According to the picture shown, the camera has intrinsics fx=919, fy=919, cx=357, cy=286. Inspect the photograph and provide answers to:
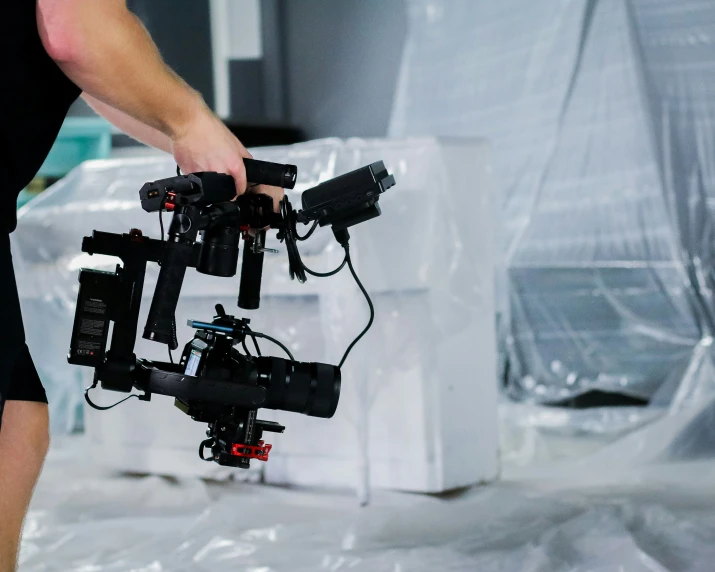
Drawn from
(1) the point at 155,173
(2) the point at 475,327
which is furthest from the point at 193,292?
(2) the point at 475,327

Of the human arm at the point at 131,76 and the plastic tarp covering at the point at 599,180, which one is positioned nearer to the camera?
the human arm at the point at 131,76

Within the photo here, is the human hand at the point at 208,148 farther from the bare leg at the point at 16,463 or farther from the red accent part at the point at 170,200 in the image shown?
the bare leg at the point at 16,463

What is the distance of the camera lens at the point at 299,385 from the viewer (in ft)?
3.12

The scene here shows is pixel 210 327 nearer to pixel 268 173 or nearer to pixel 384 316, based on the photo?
pixel 268 173

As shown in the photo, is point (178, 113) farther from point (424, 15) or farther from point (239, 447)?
point (424, 15)

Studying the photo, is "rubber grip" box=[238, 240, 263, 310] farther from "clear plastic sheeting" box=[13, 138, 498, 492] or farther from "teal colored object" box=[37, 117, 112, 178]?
"teal colored object" box=[37, 117, 112, 178]

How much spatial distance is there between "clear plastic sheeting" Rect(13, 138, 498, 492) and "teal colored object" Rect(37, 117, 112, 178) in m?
1.34

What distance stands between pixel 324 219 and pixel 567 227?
1.84m

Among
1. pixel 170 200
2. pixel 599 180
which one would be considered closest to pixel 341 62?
pixel 599 180

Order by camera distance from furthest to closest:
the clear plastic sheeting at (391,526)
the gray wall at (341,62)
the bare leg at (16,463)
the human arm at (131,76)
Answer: the gray wall at (341,62) → the clear plastic sheeting at (391,526) → the bare leg at (16,463) → the human arm at (131,76)

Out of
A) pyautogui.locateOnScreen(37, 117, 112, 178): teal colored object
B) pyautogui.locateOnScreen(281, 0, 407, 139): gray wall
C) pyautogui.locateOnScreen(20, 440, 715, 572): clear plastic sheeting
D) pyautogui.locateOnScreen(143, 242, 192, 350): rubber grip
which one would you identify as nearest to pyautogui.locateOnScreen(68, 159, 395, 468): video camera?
pyautogui.locateOnScreen(143, 242, 192, 350): rubber grip

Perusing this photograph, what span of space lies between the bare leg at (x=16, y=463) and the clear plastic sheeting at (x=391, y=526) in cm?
69

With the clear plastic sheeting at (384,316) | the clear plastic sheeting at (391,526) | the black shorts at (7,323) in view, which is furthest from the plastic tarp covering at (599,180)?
the black shorts at (7,323)

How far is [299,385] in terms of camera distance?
0.96m
